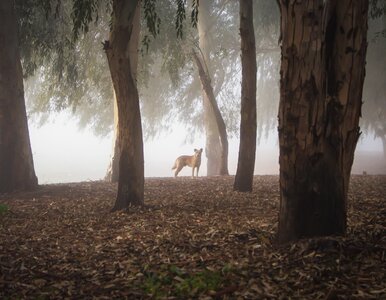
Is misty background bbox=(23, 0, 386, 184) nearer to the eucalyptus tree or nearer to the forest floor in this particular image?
the eucalyptus tree

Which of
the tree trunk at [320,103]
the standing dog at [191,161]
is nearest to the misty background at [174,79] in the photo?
the standing dog at [191,161]

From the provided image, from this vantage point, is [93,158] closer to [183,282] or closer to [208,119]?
[208,119]

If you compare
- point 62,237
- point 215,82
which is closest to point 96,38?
point 215,82

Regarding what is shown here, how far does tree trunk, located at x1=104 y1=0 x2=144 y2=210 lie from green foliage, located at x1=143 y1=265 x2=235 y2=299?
3108 mm

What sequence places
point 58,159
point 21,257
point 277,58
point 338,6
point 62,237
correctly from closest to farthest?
point 338,6 < point 21,257 < point 62,237 < point 277,58 < point 58,159

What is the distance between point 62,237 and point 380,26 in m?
17.8

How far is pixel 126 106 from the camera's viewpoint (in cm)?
675

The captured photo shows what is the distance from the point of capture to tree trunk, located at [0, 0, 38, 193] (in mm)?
9453

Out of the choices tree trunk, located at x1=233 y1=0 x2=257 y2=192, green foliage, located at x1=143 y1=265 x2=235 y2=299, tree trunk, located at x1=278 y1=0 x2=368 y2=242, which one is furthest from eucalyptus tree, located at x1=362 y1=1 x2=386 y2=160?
green foliage, located at x1=143 y1=265 x2=235 y2=299

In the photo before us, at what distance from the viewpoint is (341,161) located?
3.99 metres

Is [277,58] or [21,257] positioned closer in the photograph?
[21,257]

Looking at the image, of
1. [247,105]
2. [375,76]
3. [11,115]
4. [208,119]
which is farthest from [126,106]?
[375,76]

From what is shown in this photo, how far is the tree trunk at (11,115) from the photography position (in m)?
9.45

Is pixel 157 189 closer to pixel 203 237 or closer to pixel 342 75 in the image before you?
pixel 203 237
